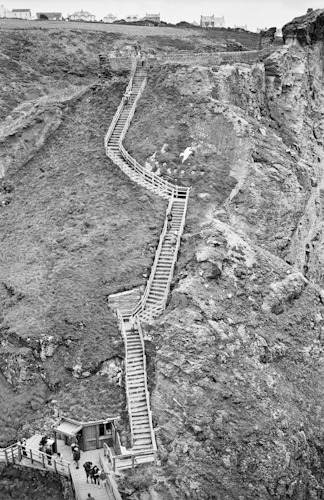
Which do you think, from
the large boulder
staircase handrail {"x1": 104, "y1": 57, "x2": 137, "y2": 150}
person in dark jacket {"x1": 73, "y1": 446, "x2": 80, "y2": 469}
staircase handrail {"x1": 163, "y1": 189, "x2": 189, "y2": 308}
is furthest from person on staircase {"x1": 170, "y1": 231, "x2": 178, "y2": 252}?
the large boulder

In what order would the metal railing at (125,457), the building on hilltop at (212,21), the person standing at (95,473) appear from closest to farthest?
the person standing at (95,473), the metal railing at (125,457), the building on hilltop at (212,21)

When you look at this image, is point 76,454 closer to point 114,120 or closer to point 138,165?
point 138,165

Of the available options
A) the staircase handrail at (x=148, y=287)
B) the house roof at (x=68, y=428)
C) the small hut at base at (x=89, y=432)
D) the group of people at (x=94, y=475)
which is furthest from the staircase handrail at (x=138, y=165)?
the group of people at (x=94, y=475)

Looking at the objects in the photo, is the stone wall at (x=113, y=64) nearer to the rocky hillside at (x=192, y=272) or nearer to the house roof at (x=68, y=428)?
the rocky hillside at (x=192, y=272)

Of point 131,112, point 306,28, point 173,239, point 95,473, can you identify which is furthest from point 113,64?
point 95,473

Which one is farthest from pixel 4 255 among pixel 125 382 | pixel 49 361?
pixel 125 382

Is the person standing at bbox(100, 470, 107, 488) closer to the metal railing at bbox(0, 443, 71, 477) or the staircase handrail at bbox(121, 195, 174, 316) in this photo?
the metal railing at bbox(0, 443, 71, 477)
